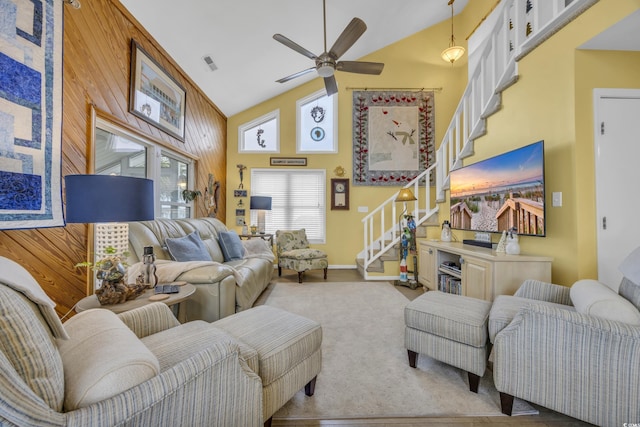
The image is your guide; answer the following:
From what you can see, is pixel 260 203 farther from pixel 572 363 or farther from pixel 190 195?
pixel 572 363

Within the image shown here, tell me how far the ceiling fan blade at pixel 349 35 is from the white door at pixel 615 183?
2061 mm

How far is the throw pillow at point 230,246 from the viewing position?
3.73 m

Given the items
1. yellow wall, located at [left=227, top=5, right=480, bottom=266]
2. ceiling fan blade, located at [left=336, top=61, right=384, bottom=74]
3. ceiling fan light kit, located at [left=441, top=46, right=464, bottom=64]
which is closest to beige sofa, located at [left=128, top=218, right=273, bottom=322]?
ceiling fan blade, located at [left=336, top=61, right=384, bottom=74]

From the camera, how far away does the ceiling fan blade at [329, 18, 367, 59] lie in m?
2.50

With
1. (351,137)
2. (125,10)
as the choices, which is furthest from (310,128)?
(125,10)

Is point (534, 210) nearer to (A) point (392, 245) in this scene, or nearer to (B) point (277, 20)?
(A) point (392, 245)

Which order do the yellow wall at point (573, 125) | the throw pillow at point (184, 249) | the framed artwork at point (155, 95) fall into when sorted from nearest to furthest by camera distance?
the yellow wall at point (573, 125), the throw pillow at point (184, 249), the framed artwork at point (155, 95)

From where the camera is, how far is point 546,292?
6.38 ft

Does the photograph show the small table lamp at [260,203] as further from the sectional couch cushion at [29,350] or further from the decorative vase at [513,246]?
the sectional couch cushion at [29,350]

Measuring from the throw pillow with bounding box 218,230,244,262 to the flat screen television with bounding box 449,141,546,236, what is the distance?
3.05 m

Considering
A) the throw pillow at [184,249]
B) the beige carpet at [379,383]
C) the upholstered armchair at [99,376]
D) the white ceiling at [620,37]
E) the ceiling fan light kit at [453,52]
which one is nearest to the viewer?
the upholstered armchair at [99,376]

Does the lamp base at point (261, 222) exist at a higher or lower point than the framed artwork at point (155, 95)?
lower

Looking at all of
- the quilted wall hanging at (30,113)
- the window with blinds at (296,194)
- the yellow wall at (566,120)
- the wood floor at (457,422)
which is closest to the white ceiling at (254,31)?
the quilted wall hanging at (30,113)

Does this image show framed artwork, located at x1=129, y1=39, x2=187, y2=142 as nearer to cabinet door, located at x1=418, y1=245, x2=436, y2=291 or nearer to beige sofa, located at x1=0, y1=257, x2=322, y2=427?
beige sofa, located at x1=0, y1=257, x2=322, y2=427
